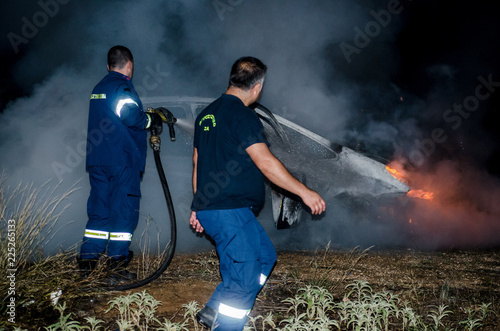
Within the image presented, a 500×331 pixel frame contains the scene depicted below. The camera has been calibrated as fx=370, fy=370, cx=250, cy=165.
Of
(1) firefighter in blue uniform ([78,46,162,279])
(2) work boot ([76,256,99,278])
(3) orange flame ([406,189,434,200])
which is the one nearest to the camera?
(2) work boot ([76,256,99,278])

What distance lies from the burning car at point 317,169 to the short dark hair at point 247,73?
2.11 meters

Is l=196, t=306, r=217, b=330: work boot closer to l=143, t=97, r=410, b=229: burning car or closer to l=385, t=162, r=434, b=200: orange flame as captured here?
l=143, t=97, r=410, b=229: burning car

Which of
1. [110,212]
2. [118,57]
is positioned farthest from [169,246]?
[118,57]

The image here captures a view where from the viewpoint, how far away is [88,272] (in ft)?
9.23

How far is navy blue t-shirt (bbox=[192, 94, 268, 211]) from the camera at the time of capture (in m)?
2.00

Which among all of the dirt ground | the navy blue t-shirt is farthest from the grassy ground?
the navy blue t-shirt

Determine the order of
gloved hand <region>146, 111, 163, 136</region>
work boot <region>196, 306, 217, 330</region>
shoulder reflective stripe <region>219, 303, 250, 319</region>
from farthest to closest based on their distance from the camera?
gloved hand <region>146, 111, 163, 136</region>, work boot <region>196, 306, 217, 330</region>, shoulder reflective stripe <region>219, 303, 250, 319</region>

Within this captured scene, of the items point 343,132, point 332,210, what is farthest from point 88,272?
point 343,132

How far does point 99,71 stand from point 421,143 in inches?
247

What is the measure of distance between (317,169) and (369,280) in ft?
5.02

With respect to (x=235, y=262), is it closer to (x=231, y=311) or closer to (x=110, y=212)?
(x=231, y=311)

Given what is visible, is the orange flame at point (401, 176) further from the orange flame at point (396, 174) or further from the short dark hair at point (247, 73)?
the short dark hair at point (247, 73)

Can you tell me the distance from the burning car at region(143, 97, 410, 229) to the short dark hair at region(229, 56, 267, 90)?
6.92 feet

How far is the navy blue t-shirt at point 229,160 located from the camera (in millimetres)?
2004
